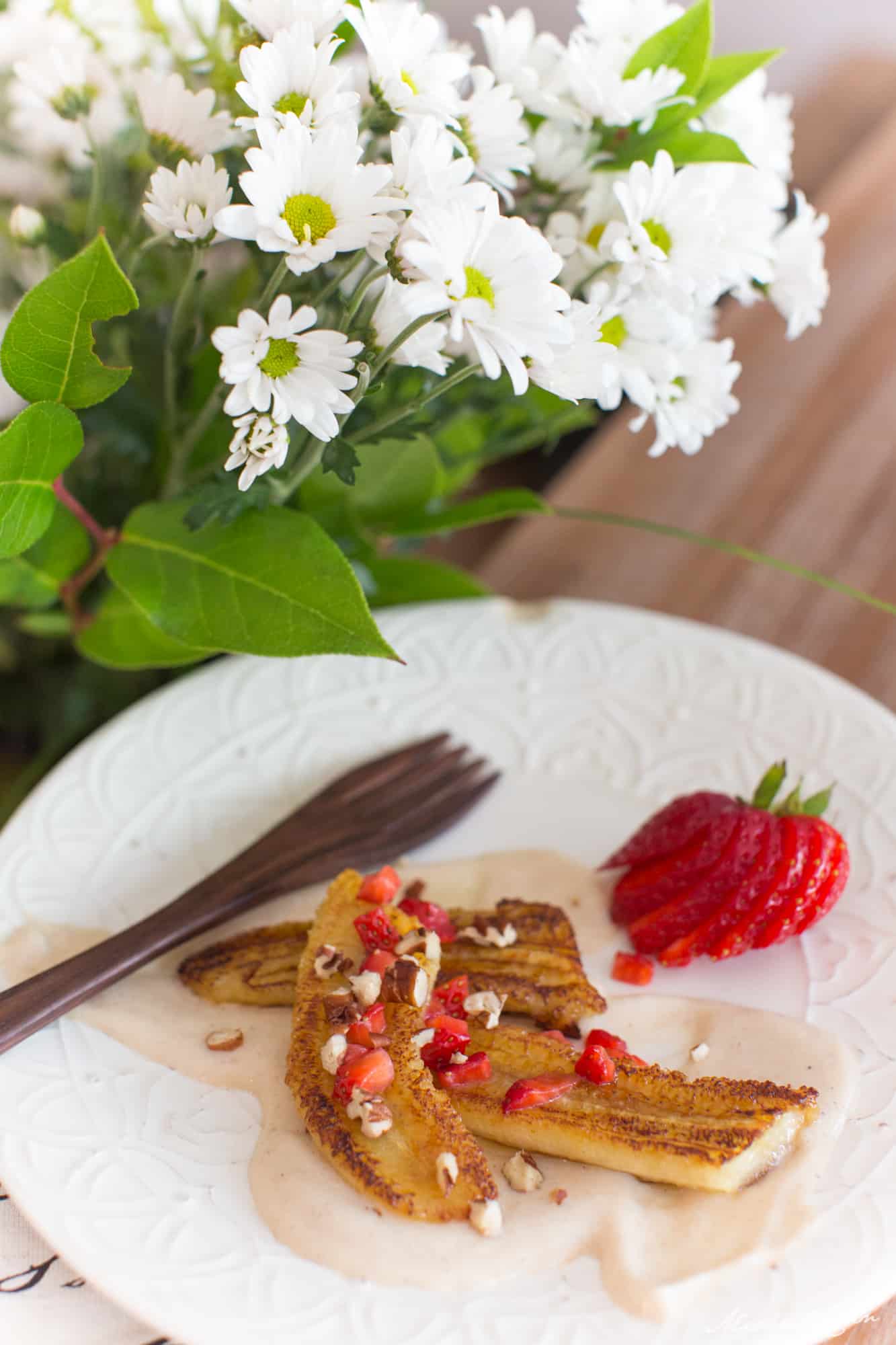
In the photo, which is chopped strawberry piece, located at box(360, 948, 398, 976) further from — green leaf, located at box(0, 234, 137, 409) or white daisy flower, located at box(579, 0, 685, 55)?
white daisy flower, located at box(579, 0, 685, 55)

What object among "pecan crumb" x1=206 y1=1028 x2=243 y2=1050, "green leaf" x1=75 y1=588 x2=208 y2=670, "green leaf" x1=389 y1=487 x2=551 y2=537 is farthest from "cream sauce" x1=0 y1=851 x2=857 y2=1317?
"green leaf" x1=389 y1=487 x2=551 y2=537

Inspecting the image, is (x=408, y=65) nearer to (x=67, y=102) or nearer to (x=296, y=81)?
(x=296, y=81)

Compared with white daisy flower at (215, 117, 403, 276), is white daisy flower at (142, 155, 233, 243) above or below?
below

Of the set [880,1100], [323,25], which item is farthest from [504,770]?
[323,25]

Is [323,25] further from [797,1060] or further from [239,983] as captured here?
[797,1060]

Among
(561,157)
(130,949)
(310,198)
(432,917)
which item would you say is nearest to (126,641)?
(130,949)

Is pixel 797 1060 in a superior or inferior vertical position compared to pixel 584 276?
inferior

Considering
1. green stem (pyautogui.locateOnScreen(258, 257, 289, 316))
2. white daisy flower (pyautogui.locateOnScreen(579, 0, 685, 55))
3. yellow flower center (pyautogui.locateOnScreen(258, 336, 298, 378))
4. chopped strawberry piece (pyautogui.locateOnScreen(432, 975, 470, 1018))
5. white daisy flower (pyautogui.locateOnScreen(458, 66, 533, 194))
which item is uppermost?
white daisy flower (pyautogui.locateOnScreen(579, 0, 685, 55))
